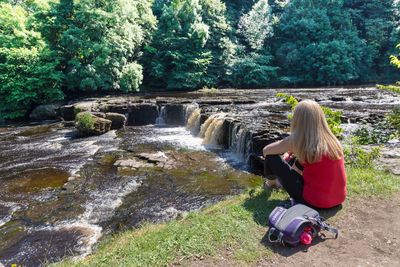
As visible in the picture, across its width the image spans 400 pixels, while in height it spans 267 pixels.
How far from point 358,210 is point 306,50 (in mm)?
35883

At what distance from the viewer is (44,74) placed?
22672mm

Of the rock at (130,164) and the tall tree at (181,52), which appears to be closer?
the rock at (130,164)

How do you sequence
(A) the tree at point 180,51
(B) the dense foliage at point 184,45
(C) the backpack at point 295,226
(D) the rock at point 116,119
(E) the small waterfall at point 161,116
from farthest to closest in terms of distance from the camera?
(A) the tree at point 180,51
(B) the dense foliage at point 184,45
(E) the small waterfall at point 161,116
(D) the rock at point 116,119
(C) the backpack at point 295,226

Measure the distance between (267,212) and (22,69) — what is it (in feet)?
72.5

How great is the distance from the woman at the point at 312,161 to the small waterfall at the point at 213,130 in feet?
32.8

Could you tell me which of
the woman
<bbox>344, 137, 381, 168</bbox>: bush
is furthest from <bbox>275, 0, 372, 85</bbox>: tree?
the woman

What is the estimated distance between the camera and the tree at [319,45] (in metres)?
36.8

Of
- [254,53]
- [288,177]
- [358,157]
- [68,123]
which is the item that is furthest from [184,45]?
[288,177]

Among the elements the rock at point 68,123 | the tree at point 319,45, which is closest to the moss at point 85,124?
the rock at point 68,123

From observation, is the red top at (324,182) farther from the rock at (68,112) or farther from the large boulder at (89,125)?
the rock at (68,112)

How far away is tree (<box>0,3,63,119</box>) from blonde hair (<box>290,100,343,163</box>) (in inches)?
851

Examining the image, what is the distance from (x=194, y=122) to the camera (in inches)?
699

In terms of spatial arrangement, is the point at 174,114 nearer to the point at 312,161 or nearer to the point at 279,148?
the point at 279,148

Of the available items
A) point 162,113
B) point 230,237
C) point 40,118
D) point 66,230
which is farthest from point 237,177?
point 40,118
